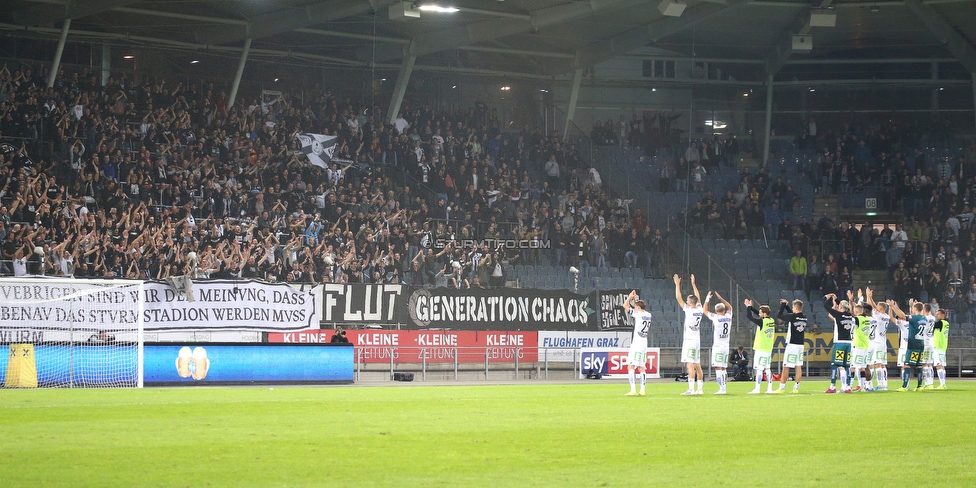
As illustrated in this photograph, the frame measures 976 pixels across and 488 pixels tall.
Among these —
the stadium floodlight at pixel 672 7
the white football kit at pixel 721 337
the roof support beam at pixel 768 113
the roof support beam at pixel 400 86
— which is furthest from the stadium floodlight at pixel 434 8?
the roof support beam at pixel 768 113

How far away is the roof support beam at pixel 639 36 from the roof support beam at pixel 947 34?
6706mm

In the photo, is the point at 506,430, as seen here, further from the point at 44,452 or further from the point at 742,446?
the point at 44,452

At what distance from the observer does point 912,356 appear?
25.9 m

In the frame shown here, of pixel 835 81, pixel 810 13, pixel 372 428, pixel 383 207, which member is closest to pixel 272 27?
pixel 383 207

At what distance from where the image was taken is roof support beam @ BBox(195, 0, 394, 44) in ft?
122

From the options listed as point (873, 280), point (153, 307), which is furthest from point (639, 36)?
point (153, 307)

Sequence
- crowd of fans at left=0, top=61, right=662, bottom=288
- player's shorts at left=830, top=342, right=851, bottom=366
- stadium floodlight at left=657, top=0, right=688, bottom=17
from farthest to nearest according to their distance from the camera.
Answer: stadium floodlight at left=657, top=0, right=688, bottom=17 → crowd of fans at left=0, top=61, right=662, bottom=288 → player's shorts at left=830, top=342, right=851, bottom=366

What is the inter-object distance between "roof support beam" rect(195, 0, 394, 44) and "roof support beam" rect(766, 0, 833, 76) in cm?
1553

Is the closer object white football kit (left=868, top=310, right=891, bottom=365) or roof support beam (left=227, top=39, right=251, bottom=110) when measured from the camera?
white football kit (left=868, top=310, right=891, bottom=365)

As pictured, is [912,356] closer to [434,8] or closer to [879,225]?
[434,8]

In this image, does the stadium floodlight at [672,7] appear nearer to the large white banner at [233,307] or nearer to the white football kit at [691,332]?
the large white banner at [233,307]

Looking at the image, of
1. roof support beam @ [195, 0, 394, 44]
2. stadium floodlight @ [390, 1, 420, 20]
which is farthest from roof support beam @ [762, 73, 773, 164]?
roof support beam @ [195, 0, 394, 44]

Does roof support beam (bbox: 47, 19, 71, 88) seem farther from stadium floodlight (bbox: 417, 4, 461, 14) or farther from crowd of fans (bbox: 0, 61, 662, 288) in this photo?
stadium floodlight (bbox: 417, 4, 461, 14)

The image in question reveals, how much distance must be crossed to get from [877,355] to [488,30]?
19113 millimetres
